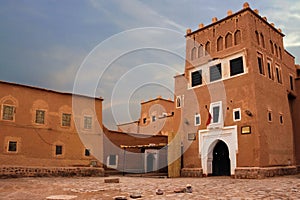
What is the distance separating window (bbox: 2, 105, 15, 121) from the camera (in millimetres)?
17948

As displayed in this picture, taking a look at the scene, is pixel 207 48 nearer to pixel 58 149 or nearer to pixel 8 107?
pixel 58 149

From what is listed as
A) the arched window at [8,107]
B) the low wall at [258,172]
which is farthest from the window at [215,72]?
the arched window at [8,107]

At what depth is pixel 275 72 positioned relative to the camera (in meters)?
20.8

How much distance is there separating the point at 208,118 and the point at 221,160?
362 cm

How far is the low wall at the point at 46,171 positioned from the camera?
682 inches

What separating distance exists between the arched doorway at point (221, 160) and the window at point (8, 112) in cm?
1424

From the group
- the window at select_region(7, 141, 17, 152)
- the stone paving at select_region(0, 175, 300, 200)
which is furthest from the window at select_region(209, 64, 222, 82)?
the window at select_region(7, 141, 17, 152)

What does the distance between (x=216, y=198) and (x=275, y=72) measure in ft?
48.4

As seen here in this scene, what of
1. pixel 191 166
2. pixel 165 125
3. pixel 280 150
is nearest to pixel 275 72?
pixel 280 150

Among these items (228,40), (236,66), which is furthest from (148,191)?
(228,40)

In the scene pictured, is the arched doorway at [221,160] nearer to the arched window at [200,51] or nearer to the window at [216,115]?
the window at [216,115]

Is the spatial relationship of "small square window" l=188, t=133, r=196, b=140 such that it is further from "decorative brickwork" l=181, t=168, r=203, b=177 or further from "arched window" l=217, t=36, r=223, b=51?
"arched window" l=217, t=36, r=223, b=51

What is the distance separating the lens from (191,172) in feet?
68.6

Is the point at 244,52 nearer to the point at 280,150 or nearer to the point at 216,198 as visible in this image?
the point at 280,150
